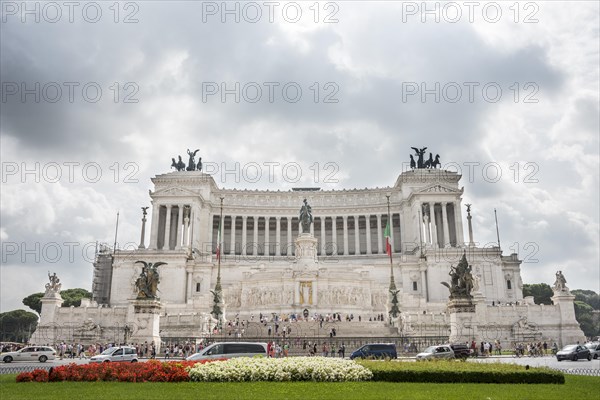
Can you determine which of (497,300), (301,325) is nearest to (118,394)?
(301,325)

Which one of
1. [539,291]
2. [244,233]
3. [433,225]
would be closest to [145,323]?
[433,225]

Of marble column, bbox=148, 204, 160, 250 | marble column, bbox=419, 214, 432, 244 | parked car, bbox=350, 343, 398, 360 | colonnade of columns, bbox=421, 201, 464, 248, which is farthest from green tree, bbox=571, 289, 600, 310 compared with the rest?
parked car, bbox=350, 343, 398, 360

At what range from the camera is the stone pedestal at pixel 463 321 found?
118 feet

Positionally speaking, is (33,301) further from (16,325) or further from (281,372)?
(281,372)

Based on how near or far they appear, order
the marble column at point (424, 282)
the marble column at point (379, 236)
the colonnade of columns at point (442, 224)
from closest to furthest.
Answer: the marble column at point (424, 282)
the colonnade of columns at point (442, 224)
the marble column at point (379, 236)

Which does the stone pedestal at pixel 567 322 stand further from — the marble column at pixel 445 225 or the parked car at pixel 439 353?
the marble column at pixel 445 225

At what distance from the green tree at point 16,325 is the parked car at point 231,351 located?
8971 centimetres

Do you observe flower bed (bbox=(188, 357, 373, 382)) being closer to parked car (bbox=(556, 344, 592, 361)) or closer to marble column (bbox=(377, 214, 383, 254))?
parked car (bbox=(556, 344, 592, 361))

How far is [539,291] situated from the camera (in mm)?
102000

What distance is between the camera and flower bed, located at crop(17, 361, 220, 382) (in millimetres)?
16750

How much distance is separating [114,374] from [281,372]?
5.63 meters

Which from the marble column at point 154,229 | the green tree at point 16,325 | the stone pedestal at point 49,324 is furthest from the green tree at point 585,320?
the green tree at point 16,325

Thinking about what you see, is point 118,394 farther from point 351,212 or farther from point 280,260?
point 351,212

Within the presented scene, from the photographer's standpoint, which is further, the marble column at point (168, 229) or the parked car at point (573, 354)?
the marble column at point (168, 229)
